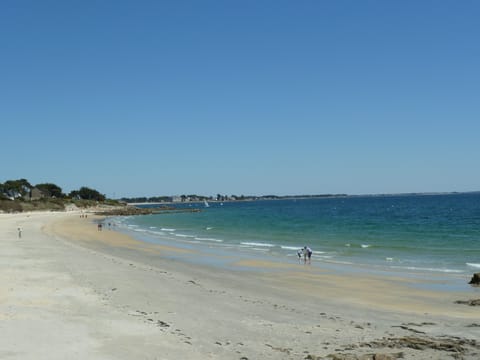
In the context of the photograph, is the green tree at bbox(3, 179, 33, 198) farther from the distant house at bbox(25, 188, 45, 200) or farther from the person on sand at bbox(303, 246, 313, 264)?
the person on sand at bbox(303, 246, 313, 264)

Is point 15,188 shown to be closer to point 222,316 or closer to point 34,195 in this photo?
point 34,195

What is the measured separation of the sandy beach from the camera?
34.6 feet

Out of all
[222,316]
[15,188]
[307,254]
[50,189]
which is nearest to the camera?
[222,316]

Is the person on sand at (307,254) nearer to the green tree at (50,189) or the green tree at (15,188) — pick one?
the green tree at (15,188)

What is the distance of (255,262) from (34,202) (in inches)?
4869

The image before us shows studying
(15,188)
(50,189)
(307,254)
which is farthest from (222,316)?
(50,189)

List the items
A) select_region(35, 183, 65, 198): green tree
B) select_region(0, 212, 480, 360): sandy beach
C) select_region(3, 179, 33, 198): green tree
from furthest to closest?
select_region(35, 183, 65, 198): green tree, select_region(3, 179, 33, 198): green tree, select_region(0, 212, 480, 360): sandy beach

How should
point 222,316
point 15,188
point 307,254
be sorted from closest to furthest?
point 222,316, point 307,254, point 15,188

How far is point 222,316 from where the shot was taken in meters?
14.2

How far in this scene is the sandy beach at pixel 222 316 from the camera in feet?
34.6

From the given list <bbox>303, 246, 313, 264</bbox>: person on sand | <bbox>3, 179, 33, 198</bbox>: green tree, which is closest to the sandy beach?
<bbox>303, 246, 313, 264</bbox>: person on sand

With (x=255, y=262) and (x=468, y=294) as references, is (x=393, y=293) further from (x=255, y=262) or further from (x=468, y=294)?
(x=255, y=262)

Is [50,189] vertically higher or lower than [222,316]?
higher

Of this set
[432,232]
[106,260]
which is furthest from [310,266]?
[432,232]
